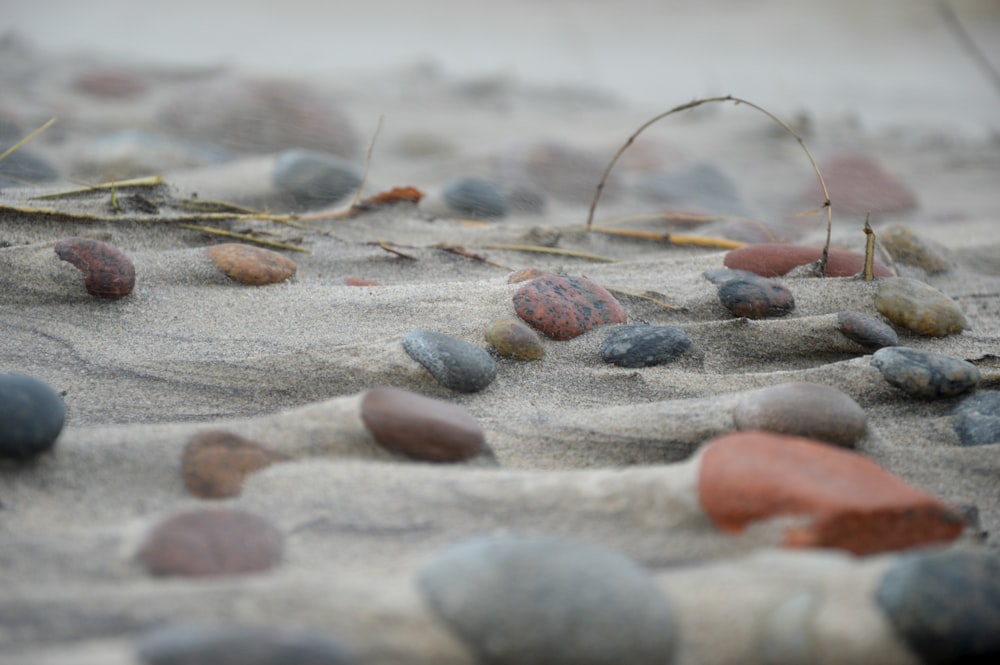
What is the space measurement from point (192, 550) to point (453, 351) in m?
0.72

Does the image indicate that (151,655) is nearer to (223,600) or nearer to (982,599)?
(223,600)

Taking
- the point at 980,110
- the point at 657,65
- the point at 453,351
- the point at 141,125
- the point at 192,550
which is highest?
the point at 657,65

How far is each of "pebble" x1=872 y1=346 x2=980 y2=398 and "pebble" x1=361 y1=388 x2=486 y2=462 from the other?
2.70ft

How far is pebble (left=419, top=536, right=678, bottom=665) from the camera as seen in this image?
0.77 m

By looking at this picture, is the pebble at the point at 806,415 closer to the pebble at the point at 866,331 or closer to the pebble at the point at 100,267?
the pebble at the point at 866,331

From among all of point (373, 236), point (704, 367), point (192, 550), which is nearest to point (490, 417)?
point (704, 367)

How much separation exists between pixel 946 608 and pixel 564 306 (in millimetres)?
1089

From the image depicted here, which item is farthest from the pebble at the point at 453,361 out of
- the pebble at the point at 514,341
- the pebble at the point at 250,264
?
the pebble at the point at 250,264

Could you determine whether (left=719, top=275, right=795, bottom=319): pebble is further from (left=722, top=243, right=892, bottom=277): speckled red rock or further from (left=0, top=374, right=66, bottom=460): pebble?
(left=0, top=374, right=66, bottom=460): pebble

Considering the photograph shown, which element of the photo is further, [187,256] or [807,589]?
[187,256]

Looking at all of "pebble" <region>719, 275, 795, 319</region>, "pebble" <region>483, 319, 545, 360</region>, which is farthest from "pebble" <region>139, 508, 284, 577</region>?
"pebble" <region>719, 275, 795, 319</region>

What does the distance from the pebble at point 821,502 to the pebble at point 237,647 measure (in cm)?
49

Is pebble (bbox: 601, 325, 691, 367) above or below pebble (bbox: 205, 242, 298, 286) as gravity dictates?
below

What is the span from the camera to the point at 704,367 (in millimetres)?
1729
